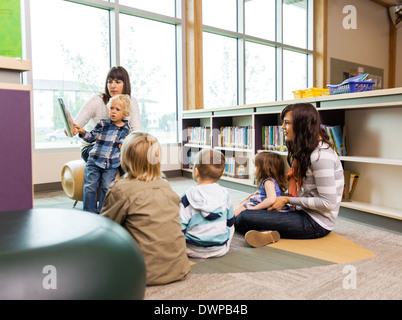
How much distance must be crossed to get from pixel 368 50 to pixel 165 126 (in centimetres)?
547

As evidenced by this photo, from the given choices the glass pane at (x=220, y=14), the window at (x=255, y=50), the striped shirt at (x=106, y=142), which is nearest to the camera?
the striped shirt at (x=106, y=142)

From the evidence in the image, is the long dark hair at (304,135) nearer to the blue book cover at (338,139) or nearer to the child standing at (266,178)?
the child standing at (266,178)

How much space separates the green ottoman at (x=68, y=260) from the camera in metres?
0.78

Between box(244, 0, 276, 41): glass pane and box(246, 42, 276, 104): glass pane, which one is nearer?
box(244, 0, 276, 41): glass pane

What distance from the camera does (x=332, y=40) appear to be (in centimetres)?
739

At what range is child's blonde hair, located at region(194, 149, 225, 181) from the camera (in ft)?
6.41

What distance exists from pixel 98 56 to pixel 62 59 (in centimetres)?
47

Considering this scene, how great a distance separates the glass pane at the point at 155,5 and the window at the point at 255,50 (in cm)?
59

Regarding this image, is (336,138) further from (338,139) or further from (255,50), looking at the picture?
(255,50)

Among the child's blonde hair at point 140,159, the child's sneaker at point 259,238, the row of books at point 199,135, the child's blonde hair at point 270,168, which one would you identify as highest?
the row of books at point 199,135

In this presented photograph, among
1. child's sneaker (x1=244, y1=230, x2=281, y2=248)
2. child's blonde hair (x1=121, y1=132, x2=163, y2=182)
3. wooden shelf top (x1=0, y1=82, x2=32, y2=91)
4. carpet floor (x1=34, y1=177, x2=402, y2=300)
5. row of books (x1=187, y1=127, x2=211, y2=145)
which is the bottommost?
carpet floor (x1=34, y1=177, x2=402, y2=300)

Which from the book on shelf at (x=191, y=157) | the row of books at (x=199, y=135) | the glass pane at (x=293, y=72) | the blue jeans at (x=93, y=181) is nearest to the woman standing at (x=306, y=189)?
the blue jeans at (x=93, y=181)

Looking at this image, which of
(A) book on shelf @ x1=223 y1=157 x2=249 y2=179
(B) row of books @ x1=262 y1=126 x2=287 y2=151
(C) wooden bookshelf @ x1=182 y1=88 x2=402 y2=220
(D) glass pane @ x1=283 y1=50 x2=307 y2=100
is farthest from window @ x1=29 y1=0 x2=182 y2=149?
(C) wooden bookshelf @ x1=182 y1=88 x2=402 y2=220

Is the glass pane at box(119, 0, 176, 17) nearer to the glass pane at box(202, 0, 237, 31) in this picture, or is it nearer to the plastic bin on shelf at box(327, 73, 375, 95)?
the glass pane at box(202, 0, 237, 31)
